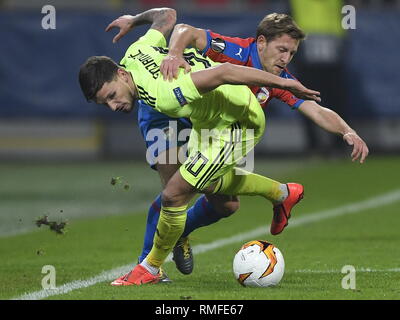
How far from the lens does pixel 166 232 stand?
720cm

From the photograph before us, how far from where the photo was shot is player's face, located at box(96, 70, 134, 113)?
22.8 feet

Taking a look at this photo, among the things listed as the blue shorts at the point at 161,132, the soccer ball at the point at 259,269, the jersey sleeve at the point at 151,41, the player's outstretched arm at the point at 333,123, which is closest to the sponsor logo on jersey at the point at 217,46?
the jersey sleeve at the point at 151,41

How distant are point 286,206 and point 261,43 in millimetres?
1156

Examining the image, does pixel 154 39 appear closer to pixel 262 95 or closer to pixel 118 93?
pixel 262 95

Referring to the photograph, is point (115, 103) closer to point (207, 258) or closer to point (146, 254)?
point (146, 254)

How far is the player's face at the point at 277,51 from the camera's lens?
764cm

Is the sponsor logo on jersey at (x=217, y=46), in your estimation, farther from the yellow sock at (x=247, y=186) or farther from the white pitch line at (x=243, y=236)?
the white pitch line at (x=243, y=236)

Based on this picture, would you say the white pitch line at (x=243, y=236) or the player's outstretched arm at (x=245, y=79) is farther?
the white pitch line at (x=243, y=236)

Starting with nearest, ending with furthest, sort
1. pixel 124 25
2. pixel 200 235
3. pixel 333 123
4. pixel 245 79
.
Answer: pixel 245 79
pixel 333 123
pixel 124 25
pixel 200 235

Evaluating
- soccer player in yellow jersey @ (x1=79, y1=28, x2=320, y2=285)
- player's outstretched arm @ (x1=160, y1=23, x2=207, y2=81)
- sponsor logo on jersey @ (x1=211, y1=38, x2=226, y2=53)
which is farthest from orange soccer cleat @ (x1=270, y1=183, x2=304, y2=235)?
player's outstretched arm @ (x1=160, y1=23, x2=207, y2=81)

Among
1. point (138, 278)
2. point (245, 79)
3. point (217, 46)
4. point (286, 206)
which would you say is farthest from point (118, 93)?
point (286, 206)

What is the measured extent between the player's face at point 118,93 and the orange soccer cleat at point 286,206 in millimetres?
1566

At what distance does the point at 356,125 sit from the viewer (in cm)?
1931

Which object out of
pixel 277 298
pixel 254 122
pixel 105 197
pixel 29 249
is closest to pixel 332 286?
pixel 277 298
